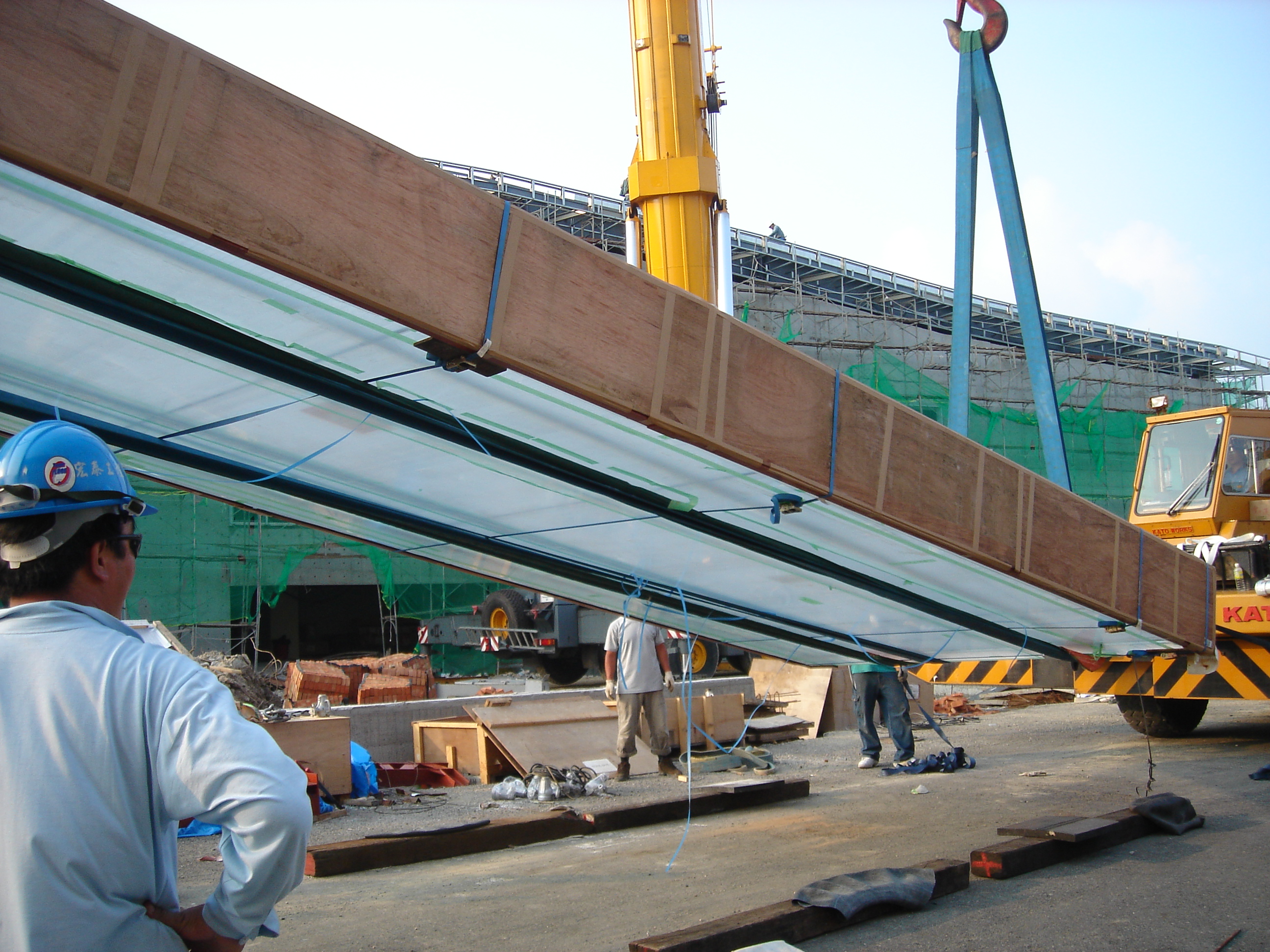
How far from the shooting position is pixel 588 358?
356 centimetres

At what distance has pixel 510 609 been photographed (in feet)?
57.9

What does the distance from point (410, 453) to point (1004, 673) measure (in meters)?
6.41

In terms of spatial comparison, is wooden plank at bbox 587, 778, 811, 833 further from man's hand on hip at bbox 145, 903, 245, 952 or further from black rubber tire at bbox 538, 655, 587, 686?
black rubber tire at bbox 538, 655, 587, 686

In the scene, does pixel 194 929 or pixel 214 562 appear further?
pixel 214 562

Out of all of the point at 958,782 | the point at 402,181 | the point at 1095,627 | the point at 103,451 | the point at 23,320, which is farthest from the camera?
the point at 958,782

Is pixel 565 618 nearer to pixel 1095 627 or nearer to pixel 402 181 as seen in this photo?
pixel 1095 627

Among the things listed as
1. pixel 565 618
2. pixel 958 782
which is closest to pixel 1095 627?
pixel 958 782

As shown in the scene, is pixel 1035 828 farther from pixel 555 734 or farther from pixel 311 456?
pixel 555 734

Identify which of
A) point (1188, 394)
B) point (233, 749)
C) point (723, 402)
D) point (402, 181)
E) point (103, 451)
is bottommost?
point (233, 749)

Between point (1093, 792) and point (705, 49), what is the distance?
320 inches

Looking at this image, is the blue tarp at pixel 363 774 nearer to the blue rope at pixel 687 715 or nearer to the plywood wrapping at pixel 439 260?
the blue rope at pixel 687 715

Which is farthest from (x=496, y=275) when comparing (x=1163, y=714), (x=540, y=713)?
(x=1163, y=714)

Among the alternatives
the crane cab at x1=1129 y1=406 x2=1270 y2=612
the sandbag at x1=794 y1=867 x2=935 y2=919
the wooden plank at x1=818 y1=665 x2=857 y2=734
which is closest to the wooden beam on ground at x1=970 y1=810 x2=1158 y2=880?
the sandbag at x1=794 y1=867 x2=935 y2=919

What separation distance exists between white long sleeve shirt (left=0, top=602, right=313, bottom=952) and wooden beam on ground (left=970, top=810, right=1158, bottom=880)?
428 cm
